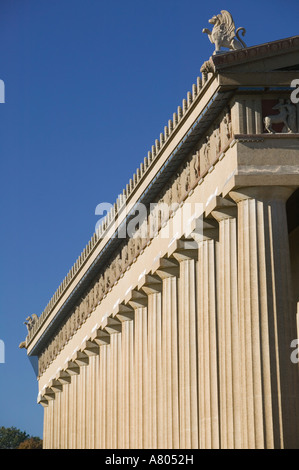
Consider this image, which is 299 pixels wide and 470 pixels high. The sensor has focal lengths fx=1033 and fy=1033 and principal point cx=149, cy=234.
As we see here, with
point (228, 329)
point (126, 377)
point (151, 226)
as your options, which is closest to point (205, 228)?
point (228, 329)

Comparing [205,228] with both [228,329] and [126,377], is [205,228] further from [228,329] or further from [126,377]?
[126,377]

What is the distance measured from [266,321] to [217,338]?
230 inches

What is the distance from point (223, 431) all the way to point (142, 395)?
49.8 ft

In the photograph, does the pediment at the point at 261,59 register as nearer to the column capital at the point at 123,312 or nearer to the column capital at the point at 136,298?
the column capital at the point at 136,298

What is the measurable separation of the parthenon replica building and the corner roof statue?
0.32ft

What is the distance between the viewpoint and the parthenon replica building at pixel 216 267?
40.3 meters

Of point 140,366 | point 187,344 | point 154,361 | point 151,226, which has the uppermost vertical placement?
point 151,226

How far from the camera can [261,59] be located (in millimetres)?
43031

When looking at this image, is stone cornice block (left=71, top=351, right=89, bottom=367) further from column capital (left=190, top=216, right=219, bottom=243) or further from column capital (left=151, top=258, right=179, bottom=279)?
column capital (left=190, top=216, right=219, bottom=243)

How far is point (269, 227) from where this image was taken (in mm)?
41469

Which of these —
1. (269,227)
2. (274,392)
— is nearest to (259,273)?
(269,227)

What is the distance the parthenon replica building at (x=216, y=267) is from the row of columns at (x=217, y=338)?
6 cm

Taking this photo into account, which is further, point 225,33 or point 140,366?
point 140,366

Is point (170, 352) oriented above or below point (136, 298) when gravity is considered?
below
